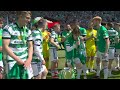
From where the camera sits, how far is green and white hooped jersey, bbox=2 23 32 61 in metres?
4.24

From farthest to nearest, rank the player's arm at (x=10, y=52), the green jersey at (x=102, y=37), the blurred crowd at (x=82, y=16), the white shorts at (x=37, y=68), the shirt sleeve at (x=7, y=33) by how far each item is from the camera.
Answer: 1. the blurred crowd at (x=82, y=16)
2. the green jersey at (x=102, y=37)
3. the white shorts at (x=37, y=68)
4. the shirt sleeve at (x=7, y=33)
5. the player's arm at (x=10, y=52)

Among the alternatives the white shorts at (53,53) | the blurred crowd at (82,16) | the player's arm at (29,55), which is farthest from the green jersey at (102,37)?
the blurred crowd at (82,16)

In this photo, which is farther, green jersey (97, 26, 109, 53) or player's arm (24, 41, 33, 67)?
green jersey (97, 26, 109, 53)

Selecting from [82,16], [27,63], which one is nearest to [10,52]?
[27,63]

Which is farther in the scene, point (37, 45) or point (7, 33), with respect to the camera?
point (37, 45)

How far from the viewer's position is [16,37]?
426 cm

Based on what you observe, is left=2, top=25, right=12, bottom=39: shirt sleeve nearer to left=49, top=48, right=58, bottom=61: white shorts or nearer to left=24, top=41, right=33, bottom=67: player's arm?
left=24, top=41, right=33, bottom=67: player's arm

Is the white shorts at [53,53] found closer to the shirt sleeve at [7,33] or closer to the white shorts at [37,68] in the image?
the white shorts at [37,68]

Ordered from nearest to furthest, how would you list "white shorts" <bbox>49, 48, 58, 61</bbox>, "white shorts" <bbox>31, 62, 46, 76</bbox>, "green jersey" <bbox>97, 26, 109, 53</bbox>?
"white shorts" <bbox>31, 62, 46, 76</bbox>
"green jersey" <bbox>97, 26, 109, 53</bbox>
"white shorts" <bbox>49, 48, 58, 61</bbox>

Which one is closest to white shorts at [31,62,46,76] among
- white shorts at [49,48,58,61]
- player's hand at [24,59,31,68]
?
player's hand at [24,59,31,68]

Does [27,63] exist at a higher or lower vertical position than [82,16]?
lower

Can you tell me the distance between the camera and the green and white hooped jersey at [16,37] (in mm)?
4238

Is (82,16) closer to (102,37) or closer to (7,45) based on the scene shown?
(102,37)
